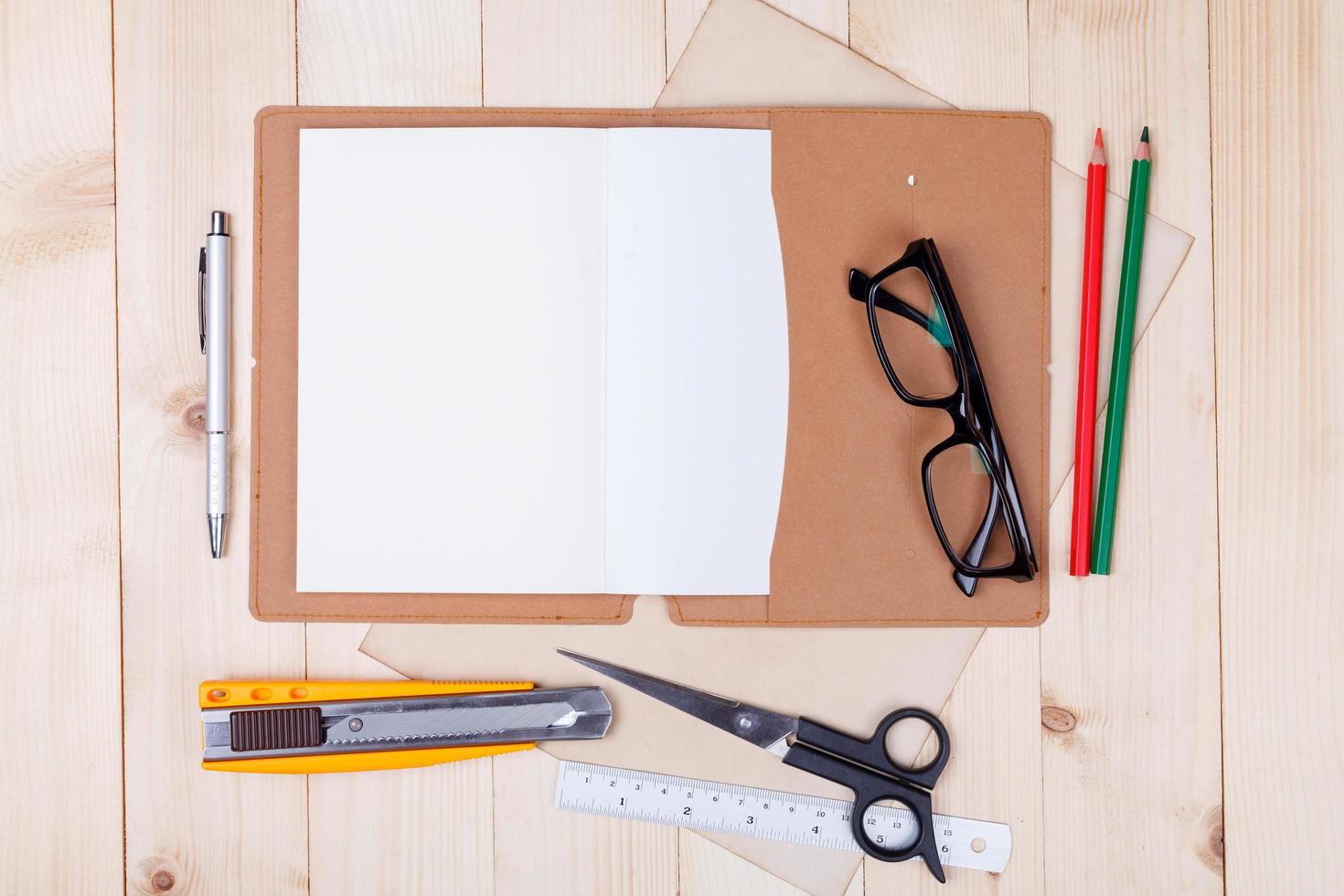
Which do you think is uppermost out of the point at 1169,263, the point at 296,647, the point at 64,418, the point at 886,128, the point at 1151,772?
the point at 886,128

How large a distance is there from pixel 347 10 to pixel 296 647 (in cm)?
52

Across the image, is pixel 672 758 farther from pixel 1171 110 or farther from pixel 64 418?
pixel 1171 110

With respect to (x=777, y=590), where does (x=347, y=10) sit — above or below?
above

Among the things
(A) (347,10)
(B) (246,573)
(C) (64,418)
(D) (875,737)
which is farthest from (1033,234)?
(C) (64,418)

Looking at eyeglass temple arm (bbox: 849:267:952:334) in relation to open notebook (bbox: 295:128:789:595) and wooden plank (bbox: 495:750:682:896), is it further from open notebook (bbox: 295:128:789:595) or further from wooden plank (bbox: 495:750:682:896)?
wooden plank (bbox: 495:750:682:896)

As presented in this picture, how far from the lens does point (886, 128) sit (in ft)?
2.09

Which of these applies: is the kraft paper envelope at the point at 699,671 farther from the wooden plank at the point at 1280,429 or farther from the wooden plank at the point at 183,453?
the wooden plank at the point at 1280,429

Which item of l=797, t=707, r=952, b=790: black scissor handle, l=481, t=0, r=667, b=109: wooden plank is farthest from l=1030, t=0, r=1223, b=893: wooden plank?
l=481, t=0, r=667, b=109: wooden plank

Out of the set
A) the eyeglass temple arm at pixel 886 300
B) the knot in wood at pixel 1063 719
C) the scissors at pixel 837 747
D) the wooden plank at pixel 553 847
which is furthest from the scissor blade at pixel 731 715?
the eyeglass temple arm at pixel 886 300

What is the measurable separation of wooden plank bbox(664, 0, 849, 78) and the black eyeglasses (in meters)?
0.20

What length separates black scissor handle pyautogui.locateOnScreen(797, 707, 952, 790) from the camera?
626mm

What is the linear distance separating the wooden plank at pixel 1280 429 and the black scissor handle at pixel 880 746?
0.25 m

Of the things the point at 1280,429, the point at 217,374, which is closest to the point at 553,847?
the point at 217,374

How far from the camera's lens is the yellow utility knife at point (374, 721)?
620mm
